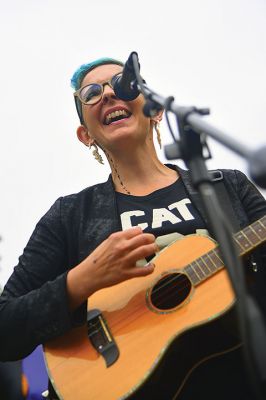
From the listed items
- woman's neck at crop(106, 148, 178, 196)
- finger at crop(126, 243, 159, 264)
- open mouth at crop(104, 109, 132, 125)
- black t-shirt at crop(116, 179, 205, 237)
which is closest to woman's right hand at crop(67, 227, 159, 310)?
finger at crop(126, 243, 159, 264)

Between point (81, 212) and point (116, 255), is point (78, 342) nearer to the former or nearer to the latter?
point (116, 255)

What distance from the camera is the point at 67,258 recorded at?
247 cm

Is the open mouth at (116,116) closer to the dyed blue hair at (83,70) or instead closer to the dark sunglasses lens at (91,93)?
the dark sunglasses lens at (91,93)

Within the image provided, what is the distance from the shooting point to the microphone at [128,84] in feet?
5.67

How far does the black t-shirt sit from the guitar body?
0.81 feet

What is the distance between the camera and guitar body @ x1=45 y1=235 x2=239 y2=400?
1710mm

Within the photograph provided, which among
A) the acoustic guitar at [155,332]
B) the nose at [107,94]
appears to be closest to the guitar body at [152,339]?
the acoustic guitar at [155,332]

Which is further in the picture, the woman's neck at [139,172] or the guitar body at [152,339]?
the woman's neck at [139,172]

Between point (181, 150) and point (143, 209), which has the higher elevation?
point (181, 150)

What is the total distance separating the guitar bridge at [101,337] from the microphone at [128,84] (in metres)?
1.12

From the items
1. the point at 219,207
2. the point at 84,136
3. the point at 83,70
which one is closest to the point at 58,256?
the point at 84,136

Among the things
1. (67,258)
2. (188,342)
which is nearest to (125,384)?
(188,342)

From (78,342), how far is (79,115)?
1773mm

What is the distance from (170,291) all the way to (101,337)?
415mm
